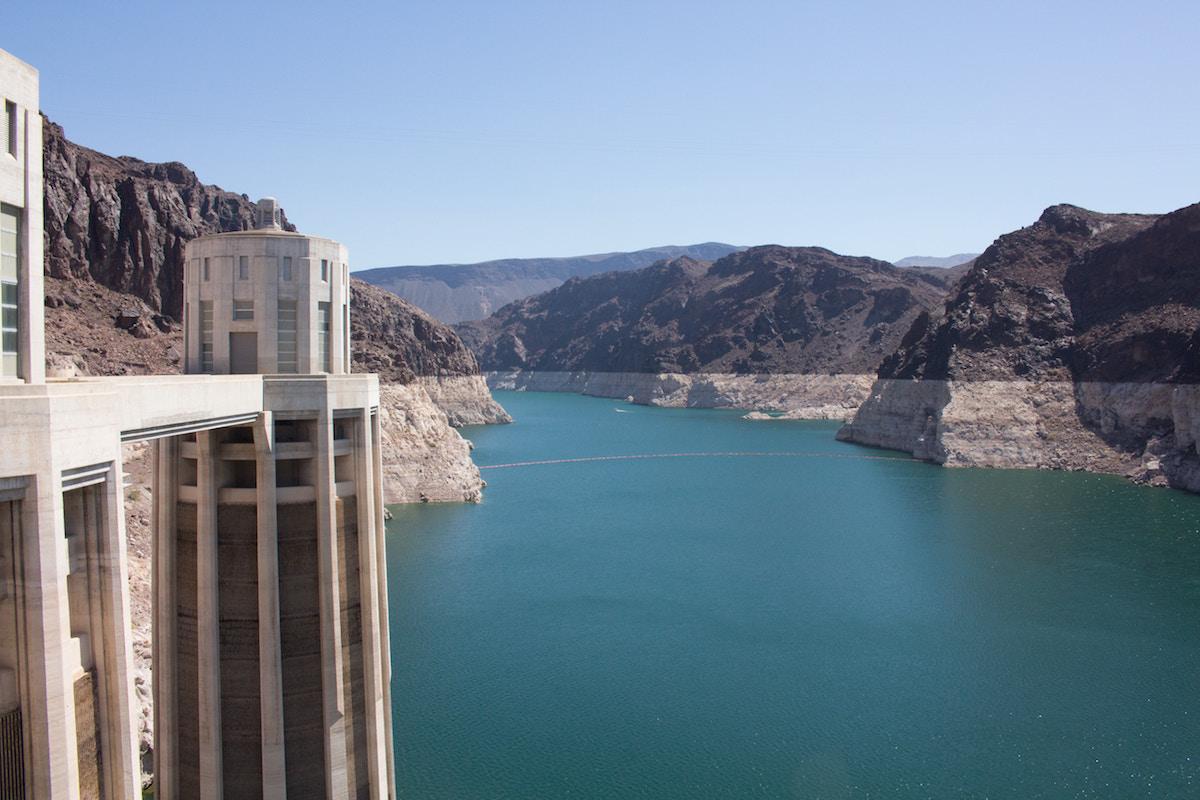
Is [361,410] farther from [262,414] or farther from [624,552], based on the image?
[624,552]

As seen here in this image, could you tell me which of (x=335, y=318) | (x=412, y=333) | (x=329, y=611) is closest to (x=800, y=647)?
(x=329, y=611)

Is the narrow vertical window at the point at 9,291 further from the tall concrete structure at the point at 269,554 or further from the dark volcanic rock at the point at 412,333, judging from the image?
the dark volcanic rock at the point at 412,333

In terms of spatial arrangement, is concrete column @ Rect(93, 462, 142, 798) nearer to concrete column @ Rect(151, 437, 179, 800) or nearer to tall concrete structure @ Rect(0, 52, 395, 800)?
tall concrete structure @ Rect(0, 52, 395, 800)

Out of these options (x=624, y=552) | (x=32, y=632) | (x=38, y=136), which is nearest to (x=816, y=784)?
(x=32, y=632)

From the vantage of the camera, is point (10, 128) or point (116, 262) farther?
point (116, 262)

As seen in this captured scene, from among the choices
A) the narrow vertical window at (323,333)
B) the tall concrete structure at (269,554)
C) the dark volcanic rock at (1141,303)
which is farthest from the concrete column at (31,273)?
the dark volcanic rock at (1141,303)

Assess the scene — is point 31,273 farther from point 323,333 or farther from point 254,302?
point 323,333
